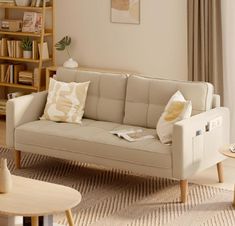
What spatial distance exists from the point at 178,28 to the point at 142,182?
1.80 metres

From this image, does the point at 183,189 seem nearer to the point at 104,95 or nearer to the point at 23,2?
the point at 104,95

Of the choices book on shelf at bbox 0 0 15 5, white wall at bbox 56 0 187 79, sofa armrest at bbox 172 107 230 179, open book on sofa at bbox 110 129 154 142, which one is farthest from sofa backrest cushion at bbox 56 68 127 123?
book on shelf at bbox 0 0 15 5

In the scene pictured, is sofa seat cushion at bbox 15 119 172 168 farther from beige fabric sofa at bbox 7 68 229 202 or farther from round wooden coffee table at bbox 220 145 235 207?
round wooden coffee table at bbox 220 145 235 207

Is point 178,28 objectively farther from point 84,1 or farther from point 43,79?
point 43,79

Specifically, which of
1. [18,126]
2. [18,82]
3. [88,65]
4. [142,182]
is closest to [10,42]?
[18,82]

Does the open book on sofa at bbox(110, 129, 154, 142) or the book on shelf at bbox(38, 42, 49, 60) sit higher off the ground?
the book on shelf at bbox(38, 42, 49, 60)

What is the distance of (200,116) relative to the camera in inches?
220

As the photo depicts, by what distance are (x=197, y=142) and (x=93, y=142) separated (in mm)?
847

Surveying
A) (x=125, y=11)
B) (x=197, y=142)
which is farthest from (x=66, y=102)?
(x=125, y=11)

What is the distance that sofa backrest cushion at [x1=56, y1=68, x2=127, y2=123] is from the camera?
244 inches

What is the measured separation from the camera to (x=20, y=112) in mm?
6195

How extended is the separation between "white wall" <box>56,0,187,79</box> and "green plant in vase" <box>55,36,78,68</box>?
67mm

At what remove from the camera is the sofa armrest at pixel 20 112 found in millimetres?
6148

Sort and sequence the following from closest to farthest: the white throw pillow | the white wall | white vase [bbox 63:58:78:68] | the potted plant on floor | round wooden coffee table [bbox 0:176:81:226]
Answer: round wooden coffee table [bbox 0:176:81:226]
the white throw pillow
the white wall
white vase [bbox 63:58:78:68]
the potted plant on floor
